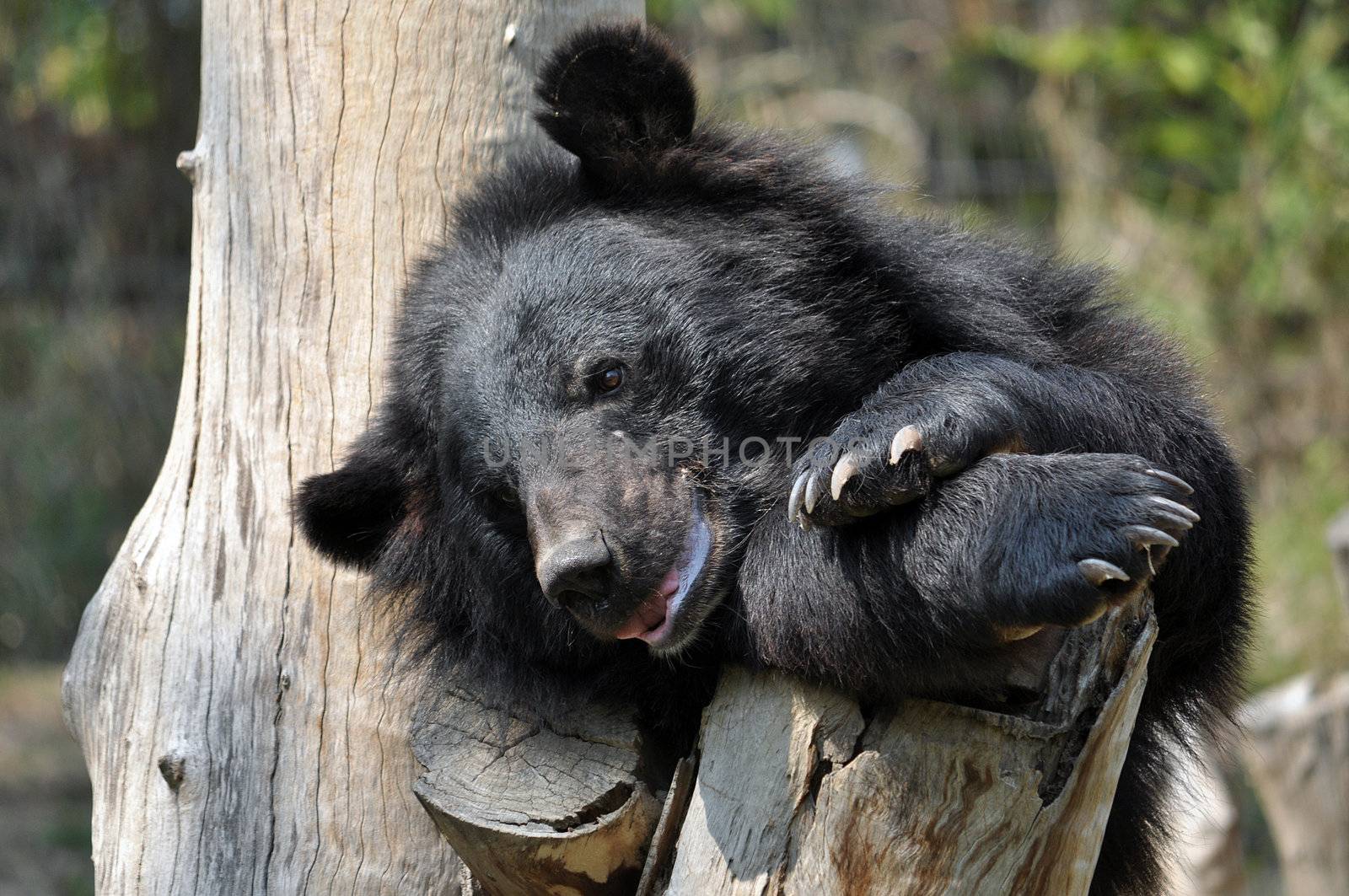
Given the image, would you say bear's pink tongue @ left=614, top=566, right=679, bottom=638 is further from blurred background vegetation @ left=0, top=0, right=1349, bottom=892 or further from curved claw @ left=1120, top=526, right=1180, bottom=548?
blurred background vegetation @ left=0, top=0, right=1349, bottom=892

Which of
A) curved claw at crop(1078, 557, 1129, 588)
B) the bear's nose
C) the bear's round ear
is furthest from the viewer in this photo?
the bear's round ear

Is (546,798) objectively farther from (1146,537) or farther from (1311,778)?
(1311,778)

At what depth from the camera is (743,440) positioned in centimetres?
278

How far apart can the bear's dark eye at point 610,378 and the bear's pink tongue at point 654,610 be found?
433mm

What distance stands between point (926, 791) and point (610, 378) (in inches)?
43.0

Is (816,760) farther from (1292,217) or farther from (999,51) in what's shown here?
(999,51)

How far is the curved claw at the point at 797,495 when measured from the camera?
2.27 meters

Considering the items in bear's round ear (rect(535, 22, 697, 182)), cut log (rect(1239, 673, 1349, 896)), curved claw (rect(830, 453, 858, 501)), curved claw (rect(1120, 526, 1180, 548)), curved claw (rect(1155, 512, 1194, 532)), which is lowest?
cut log (rect(1239, 673, 1349, 896))

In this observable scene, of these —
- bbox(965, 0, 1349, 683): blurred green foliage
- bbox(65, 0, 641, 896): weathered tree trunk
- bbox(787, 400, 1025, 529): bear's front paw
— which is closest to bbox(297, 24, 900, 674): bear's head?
bbox(65, 0, 641, 896): weathered tree trunk

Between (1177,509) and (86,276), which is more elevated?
(1177,509)

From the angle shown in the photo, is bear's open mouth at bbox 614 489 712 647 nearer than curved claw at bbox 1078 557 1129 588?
No

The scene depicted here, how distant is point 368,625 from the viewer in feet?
10.1

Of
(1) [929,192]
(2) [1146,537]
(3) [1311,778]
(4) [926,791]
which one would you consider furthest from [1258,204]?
(4) [926,791]

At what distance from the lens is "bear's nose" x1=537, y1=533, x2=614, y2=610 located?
245 cm
